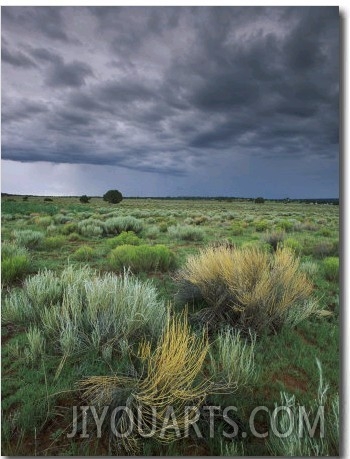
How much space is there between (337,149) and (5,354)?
323 centimetres

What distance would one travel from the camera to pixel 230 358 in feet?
8.74

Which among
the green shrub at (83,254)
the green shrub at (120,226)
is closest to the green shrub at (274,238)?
the green shrub at (120,226)

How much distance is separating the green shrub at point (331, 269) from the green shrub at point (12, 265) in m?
3.76

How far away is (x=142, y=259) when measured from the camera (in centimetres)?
505

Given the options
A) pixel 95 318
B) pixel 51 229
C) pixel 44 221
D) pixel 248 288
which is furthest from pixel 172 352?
pixel 44 221

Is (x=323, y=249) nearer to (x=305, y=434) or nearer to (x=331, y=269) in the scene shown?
(x=331, y=269)

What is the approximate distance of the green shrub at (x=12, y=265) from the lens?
418 cm

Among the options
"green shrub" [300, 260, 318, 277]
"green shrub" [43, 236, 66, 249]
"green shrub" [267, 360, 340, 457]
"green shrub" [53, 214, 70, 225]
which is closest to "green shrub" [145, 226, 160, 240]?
"green shrub" [53, 214, 70, 225]

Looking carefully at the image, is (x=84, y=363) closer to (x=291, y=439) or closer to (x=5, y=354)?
(x=5, y=354)

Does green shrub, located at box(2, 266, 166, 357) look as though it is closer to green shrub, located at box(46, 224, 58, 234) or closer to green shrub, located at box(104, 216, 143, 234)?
green shrub, located at box(46, 224, 58, 234)

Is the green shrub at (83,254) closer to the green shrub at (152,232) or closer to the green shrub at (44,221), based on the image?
the green shrub at (152,232)

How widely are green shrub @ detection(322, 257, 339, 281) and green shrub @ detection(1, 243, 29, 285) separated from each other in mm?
3758

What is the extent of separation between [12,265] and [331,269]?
389 centimetres

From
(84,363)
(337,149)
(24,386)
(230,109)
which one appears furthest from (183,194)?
(24,386)
